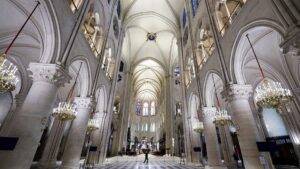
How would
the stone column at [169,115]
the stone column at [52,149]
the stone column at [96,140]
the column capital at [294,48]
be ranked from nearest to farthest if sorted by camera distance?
the column capital at [294,48]
the stone column at [52,149]
the stone column at [96,140]
the stone column at [169,115]

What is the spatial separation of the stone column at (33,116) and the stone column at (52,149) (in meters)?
6.77

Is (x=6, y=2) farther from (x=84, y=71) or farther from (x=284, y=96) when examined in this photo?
(x=284, y=96)

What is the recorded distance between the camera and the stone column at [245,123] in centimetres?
547

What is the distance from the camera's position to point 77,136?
7.54 meters

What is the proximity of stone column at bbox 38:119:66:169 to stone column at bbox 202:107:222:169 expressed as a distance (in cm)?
1012

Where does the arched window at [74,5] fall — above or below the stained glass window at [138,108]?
below

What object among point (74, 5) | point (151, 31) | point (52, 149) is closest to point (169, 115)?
point (151, 31)

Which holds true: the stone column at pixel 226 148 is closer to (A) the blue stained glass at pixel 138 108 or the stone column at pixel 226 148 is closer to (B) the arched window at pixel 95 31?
(B) the arched window at pixel 95 31

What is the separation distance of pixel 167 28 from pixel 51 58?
60.2 feet

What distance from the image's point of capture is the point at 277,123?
1212 centimetres

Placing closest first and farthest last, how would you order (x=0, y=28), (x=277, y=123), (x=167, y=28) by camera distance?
(x=0, y=28) → (x=277, y=123) → (x=167, y=28)

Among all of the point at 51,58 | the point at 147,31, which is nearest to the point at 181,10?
the point at 147,31

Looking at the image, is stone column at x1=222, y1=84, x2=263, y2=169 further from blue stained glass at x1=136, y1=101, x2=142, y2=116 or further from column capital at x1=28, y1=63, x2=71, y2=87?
blue stained glass at x1=136, y1=101, x2=142, y2=116

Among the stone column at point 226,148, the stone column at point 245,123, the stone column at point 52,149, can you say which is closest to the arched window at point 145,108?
the stone column at point 226,148
